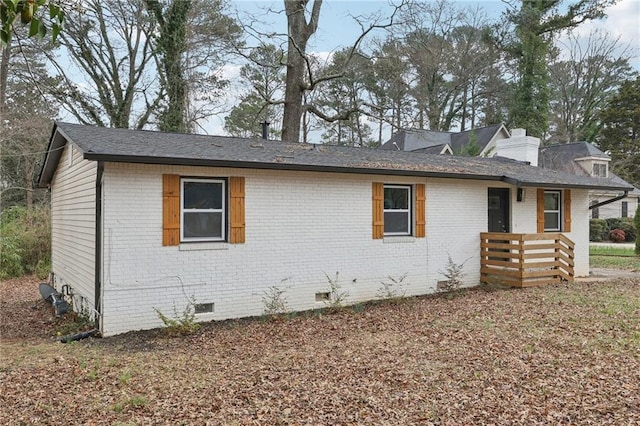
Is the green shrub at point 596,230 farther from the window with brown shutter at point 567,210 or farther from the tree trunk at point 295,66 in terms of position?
the tree trunk at point 295,66

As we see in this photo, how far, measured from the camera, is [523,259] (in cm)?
1062

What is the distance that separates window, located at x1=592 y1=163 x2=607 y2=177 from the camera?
31.3 metres

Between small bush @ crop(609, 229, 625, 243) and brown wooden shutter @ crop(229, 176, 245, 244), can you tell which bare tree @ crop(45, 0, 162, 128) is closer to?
brown wooden shutter @ crop(229, 176, 245, 244)

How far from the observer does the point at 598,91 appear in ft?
117

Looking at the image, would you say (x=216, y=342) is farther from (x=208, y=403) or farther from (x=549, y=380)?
(x=549, y=380)

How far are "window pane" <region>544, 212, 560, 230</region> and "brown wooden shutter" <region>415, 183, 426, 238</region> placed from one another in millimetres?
4432

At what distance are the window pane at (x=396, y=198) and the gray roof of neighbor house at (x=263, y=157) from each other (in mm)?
588

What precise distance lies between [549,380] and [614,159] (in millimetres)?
36704

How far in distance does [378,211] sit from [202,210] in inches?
145

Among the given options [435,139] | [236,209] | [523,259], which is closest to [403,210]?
[523,259]

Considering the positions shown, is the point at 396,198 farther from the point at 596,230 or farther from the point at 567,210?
the point at 596,230

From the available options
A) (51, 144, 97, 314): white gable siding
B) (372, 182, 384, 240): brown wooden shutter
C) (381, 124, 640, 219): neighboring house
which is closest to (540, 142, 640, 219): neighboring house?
(381, 124, 640, 219): neighboring house

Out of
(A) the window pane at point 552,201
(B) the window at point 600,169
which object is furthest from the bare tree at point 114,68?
(B) the window at point 600,169

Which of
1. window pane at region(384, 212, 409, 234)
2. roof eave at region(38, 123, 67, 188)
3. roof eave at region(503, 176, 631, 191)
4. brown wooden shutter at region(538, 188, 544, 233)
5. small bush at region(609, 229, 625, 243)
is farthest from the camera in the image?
small bush at region(609, 229, 625, 243)
